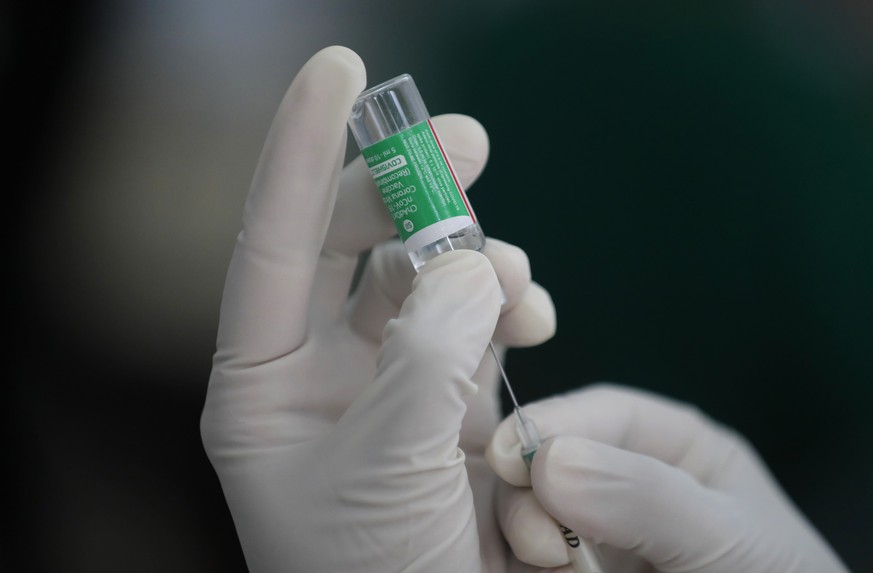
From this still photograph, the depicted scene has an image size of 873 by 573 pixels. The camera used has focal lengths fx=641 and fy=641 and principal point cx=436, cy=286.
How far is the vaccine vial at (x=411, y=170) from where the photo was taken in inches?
33.2

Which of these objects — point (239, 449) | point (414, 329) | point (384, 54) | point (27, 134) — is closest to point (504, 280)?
point (414, 329)

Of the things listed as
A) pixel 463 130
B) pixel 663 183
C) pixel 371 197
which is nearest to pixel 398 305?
pixel 371 197

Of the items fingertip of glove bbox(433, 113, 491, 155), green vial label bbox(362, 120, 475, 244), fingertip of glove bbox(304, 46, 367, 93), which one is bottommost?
green vial label bbox(362, 120, 475, 244)

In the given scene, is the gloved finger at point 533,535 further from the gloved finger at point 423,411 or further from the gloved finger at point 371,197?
the gloved finger at point 371,197

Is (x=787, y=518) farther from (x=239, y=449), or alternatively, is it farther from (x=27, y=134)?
(x=27, y=134)

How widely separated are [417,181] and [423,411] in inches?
11.8

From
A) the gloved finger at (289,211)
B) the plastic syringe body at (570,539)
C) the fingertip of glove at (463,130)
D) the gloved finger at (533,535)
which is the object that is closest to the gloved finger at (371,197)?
the fingertip of glove at (463,130)

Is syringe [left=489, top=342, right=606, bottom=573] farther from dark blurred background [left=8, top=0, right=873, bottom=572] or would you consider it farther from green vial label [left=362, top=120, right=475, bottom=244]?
dark blurred background [left=8, top=0, right=873, bottom=572]

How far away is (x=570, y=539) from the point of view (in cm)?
94

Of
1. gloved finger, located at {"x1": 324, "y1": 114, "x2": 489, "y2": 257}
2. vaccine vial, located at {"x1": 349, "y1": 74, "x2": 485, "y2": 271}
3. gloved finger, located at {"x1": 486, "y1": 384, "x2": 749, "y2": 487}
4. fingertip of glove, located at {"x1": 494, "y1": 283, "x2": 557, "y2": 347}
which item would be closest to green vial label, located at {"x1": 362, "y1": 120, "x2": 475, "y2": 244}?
vaccine vial, located at {"x1": 349, "y1": 74, "x2": 485, "y2": 271}

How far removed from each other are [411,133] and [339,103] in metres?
0.11

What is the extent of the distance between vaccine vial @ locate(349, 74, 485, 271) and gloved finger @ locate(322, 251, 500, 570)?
0.18ft

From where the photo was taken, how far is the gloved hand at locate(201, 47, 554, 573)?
802 millimetres

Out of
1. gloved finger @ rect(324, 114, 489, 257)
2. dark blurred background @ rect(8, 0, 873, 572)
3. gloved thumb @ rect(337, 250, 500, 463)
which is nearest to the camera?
gloved thumb @ rect(337, 250, 500, 463)
